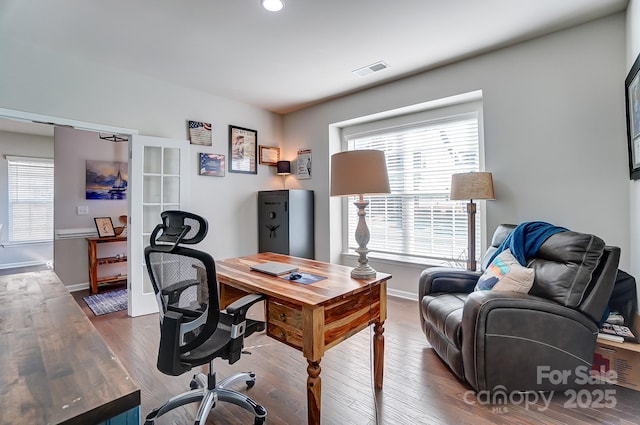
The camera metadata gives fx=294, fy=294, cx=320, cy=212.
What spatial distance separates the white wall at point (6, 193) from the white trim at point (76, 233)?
2435 mm

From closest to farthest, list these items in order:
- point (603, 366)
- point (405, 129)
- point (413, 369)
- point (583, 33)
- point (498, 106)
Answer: point (603, 366) < point (413, 369) < point (583, 33) < point (498, 106) < point (405, 129)

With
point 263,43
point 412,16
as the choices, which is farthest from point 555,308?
point 263,43

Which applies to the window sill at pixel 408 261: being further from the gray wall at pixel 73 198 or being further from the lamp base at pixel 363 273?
the gray wall at pixel 73 198

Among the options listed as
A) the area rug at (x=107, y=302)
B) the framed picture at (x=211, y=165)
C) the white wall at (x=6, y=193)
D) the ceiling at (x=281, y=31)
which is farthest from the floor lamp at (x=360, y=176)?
the white wall at (x=6, y=193)

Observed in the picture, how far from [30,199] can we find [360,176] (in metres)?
7.12

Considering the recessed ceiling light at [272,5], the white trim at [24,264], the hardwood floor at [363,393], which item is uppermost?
the recessed ceiling light at [272,5]

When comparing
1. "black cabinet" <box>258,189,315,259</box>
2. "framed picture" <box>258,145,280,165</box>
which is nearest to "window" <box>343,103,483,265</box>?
"black cabinet" <box>258,189,315,259</box>

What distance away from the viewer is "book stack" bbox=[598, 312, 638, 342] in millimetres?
1842

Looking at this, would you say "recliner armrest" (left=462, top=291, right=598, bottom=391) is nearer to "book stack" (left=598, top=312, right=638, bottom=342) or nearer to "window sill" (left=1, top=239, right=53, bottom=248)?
"book stack" (left=598, top=312, right=638, bottom=342)

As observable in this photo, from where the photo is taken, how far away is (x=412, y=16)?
2.34 metres

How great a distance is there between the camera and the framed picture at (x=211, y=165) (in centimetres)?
386

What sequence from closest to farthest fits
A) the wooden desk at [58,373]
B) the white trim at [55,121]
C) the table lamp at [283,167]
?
1. the wooden desk at [58,373]
2. the white trim at [55,121]
3. the table lamp at [283,167]

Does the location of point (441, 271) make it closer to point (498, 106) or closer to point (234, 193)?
point (498, 106)

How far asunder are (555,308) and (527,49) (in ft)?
7.74
